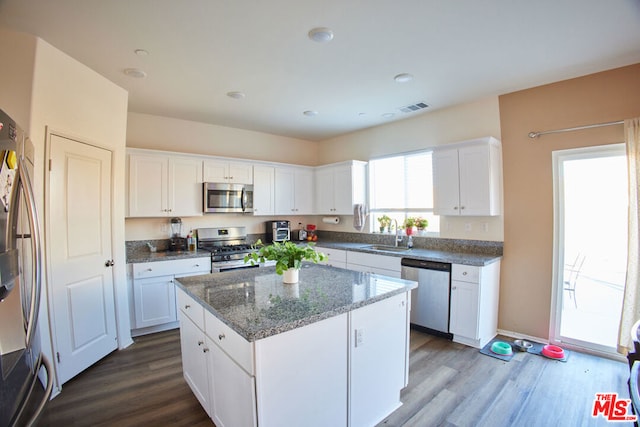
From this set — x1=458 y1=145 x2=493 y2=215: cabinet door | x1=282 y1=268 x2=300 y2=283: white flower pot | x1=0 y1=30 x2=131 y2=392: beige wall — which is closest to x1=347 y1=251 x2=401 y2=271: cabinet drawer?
x1=458 y1=145 x2=493 y2=215: cabinet door

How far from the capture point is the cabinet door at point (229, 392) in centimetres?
149

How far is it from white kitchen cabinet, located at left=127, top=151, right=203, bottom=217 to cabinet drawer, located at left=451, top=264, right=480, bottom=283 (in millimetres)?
3314

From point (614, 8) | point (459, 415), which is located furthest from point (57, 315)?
point (614, 8)

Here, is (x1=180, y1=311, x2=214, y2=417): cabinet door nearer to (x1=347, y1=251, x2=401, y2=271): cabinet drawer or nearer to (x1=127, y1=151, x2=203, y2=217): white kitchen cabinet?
(x1=127, y1=151, x2=203, y2=217): white kitchen cabinet

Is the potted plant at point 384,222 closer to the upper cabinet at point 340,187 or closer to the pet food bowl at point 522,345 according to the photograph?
the upper cabinet at point 340,187

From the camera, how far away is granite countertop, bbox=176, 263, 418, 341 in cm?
153

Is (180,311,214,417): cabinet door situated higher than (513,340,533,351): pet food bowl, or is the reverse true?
(180,311,214,417): cabinet door

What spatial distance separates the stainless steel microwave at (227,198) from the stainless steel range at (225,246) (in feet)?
1.40

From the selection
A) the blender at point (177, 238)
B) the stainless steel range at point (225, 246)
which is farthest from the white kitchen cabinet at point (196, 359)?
the blender at point (177, 238)

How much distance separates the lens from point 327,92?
11.1 ft

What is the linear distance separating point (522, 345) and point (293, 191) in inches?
146

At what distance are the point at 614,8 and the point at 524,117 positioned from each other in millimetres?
1424
